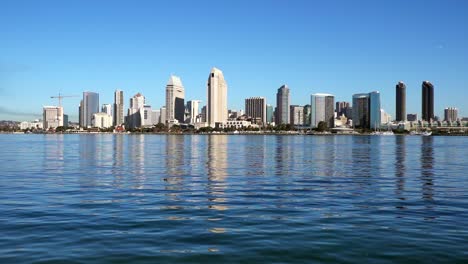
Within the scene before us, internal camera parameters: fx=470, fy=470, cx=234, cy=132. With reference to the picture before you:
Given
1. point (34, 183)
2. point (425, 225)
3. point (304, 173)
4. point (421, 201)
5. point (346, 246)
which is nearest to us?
point (346, 246)

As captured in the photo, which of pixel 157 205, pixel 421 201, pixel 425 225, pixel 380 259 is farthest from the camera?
pixel 421 201

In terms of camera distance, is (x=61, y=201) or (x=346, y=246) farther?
(x=61, y=201)

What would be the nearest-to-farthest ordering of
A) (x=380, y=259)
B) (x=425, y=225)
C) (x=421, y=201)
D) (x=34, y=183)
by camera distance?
(x=380, y=259)
(x=425, y=225)
(x=421, y=201)
(x=34, y=183)

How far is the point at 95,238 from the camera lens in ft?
51.3

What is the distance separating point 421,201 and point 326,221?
8.70 meters

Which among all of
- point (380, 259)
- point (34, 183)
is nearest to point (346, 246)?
point (380, 259)

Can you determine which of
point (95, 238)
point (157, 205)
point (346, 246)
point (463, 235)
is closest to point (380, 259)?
point (346, 246)

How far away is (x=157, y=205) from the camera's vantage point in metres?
22.8

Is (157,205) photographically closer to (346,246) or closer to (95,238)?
(95,238)

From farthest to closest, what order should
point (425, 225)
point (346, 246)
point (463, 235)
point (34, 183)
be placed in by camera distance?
point (34, 183), point (425, 225), point (463, 235), point (346, 246)

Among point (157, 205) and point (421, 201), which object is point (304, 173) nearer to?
point (421, 201)

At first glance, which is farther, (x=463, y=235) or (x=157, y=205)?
(x=157, y=205)

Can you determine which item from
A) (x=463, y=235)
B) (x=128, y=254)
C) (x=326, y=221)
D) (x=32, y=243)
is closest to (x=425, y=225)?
(x=463, y=235)

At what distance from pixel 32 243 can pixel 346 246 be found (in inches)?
392
